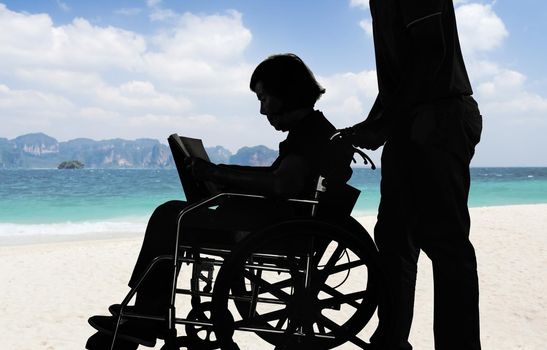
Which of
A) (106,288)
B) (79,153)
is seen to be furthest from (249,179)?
(79,153)

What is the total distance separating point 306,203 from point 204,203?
13.2 inches

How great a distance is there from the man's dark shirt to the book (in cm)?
74

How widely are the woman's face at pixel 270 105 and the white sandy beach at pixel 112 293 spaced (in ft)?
6.94

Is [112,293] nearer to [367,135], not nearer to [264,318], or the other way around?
[264,318]

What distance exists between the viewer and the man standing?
2084 millimetres

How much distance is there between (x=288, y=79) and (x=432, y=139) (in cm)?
53

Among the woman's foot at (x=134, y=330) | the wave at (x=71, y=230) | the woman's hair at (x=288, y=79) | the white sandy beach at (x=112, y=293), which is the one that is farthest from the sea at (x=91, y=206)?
the woman's hair at (x=288, y=79)

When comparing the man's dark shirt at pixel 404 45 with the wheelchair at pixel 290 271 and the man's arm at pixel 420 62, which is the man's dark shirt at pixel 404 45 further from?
the wheelchair at pixel 290 271

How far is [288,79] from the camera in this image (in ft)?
6.96

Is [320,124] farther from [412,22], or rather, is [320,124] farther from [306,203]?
[412,22]

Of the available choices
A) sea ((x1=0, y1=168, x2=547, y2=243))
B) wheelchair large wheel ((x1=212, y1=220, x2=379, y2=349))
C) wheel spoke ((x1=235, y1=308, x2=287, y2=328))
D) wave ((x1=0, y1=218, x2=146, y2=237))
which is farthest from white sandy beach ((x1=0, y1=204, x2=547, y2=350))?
wave ((x1=0, y1=218, x2=146, y2=237))

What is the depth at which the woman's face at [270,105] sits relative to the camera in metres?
2.15

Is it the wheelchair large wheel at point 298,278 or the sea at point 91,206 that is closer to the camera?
the wheelchair large wheel at point 298,278

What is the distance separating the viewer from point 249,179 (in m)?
2.03
